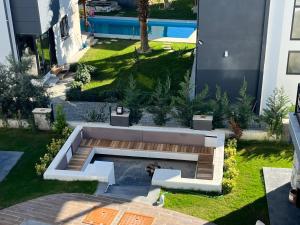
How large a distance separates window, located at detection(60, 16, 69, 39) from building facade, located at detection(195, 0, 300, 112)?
12.2 meters

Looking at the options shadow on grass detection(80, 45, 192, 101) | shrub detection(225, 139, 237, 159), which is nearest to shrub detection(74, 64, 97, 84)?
shadow on grass detection(80, 45, 192, 101)

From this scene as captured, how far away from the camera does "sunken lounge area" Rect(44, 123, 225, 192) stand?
62.3 ft

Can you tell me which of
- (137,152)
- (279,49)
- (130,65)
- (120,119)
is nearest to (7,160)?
(120,119)

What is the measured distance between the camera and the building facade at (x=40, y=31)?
87.2 feet

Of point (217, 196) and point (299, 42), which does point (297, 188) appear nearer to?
point (217, 196)

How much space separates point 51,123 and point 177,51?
14.3 meters

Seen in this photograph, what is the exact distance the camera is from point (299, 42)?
22438 mm

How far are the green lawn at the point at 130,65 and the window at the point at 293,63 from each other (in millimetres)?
7278

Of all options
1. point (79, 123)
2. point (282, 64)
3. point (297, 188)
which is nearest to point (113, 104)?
point (79, 123)

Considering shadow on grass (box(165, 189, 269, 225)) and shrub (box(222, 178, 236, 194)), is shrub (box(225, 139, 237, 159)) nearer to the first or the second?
shrub (box(222, 178, 236, 194))

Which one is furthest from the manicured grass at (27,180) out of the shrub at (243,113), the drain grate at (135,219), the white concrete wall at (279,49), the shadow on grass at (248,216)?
the white concrete wall at (279,49)

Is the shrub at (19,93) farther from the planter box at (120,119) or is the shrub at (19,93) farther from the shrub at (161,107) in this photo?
the shrub at (161,107)

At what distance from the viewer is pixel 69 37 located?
33500 millimetres

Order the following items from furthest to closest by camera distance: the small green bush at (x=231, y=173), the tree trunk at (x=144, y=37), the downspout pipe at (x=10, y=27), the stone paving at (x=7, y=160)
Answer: the tree trunk at (x=144, y=37) → the downspout pipe at (x=10, y=27) → the stone paving at (x=7, y=160) → the small green bush at (x=231, y=173)
